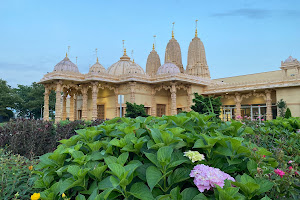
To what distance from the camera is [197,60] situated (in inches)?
1170

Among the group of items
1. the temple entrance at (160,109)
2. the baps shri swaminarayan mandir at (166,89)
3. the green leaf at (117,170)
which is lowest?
the green leaf at (117,170)

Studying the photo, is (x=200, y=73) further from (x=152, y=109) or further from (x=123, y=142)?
(x=123, y=142)

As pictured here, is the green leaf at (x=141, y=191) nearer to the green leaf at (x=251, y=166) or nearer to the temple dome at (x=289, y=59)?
the green leaf at (x=251, y=166)

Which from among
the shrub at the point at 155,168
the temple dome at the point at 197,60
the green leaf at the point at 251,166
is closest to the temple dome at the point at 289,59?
the temple dome at the point at 197,60

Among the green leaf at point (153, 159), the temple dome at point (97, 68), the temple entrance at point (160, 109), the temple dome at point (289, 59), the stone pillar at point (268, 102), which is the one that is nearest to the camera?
the green leaf at point (153, 159)

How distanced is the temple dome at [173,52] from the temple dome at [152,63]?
2411 millimetres

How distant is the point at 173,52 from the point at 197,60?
4486 mm

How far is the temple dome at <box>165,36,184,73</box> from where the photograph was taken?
32.6 m

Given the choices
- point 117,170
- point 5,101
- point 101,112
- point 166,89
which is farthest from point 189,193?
point 5,101

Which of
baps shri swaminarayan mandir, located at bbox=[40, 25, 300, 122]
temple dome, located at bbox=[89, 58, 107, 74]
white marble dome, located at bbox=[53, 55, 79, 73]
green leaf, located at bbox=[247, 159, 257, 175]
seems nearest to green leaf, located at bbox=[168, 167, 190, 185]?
green leaf, located at bbox=[247, 159, 257, 175]

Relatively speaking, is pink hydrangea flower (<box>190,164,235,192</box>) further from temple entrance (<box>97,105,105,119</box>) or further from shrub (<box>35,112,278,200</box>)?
temple entrance (<box>97,105,105,119</box>)

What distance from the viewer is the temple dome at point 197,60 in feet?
96.8

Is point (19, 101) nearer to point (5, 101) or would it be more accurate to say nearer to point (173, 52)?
point (5, 101)

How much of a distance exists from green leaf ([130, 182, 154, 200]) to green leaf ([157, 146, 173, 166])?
0.18 meters
